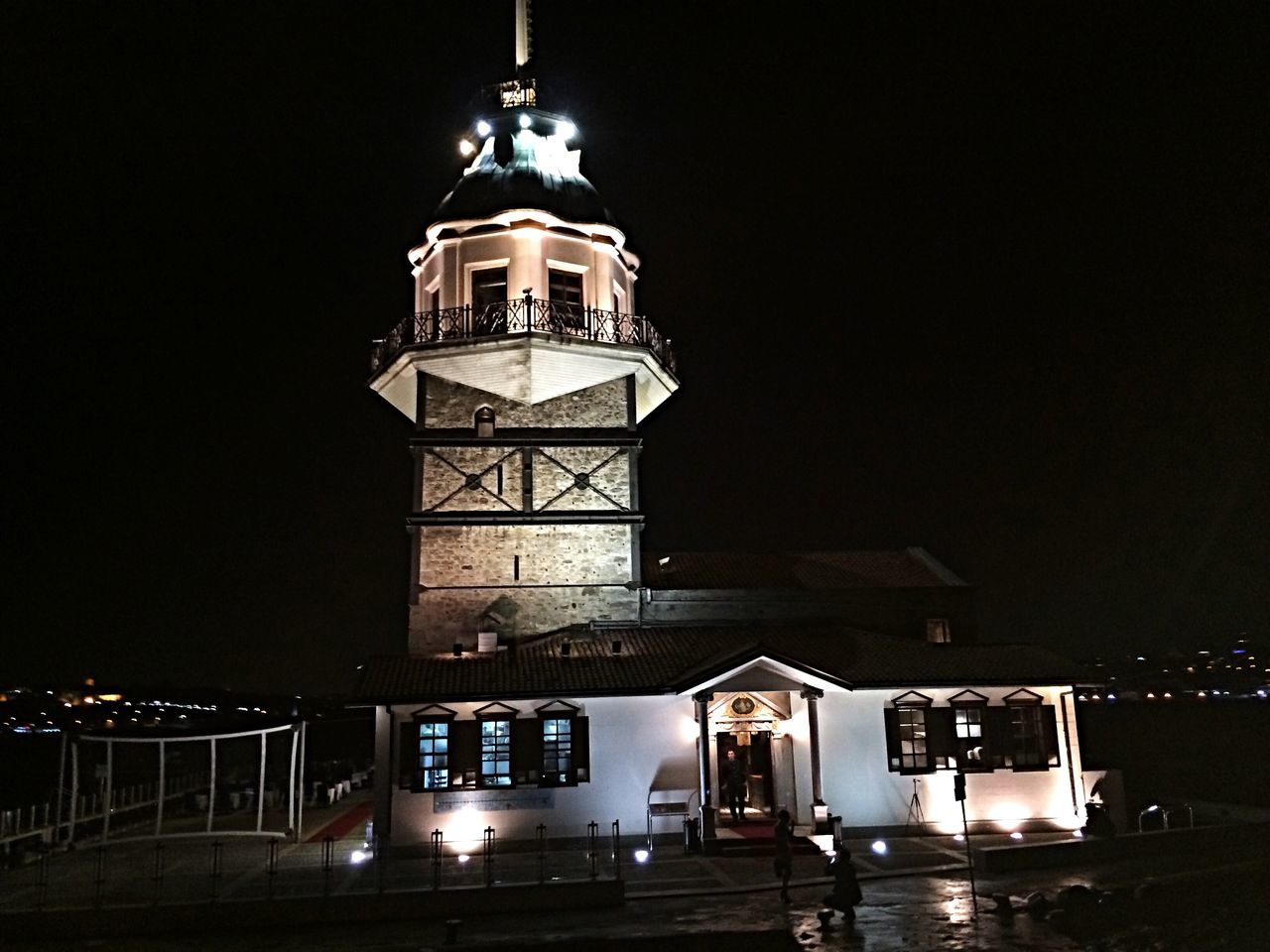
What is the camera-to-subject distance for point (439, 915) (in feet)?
53.8

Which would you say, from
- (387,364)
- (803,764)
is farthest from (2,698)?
(803,764)

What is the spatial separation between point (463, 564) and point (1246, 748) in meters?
78.0

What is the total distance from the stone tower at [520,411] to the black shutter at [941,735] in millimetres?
8414

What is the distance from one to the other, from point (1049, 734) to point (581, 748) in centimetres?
1154

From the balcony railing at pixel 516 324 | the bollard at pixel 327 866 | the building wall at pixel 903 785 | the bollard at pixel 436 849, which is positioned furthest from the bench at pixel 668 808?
the balcony railing at pixel 516 324

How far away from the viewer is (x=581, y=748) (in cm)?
2300

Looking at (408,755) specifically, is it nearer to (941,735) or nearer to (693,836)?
(693,836)

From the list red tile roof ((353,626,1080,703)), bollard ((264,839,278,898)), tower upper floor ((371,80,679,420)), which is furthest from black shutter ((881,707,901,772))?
bollard ((264,839,278,898))

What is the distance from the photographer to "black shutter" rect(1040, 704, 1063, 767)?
24295 mm

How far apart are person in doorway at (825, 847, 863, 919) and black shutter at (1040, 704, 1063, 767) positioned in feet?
36.1

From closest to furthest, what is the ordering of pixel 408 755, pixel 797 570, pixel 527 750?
pixel 408 755, pixel 527 750, pixel 797 570

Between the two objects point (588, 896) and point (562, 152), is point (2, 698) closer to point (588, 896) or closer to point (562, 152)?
point (562, 152)

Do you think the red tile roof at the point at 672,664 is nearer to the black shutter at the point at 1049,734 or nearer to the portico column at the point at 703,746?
the portico column at the point at 703,746

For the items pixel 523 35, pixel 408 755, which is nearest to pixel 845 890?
pixel 408 755
